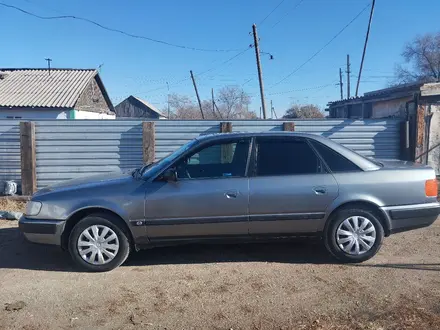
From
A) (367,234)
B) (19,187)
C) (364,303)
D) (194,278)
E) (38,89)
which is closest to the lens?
(364,303)

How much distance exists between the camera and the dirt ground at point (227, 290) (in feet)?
11.2

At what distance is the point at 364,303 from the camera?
12.1 feet

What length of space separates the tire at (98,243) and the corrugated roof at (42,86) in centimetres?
2071

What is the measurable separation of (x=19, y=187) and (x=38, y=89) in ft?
62.4

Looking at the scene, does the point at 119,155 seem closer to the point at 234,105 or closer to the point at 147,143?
the point at 147,143

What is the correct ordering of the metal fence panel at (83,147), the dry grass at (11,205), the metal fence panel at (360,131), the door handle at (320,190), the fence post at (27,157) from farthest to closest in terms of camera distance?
the metal fence panel at (360,131), the metal fence panel at (83,147), the fence post at (27,157), the dry grass at (11,205), the door handle at (320,190)

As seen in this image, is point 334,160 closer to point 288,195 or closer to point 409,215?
point 288,195

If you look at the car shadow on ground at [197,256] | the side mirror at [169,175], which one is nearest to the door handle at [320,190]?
the car shadow on ground at [197,256]

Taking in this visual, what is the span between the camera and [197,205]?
455 centimetres

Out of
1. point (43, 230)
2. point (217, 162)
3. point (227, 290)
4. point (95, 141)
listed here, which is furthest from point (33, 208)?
point (95, 141)

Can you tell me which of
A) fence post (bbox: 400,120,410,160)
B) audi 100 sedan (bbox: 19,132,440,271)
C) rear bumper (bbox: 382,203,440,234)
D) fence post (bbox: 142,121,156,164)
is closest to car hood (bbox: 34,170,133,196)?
audi 100 sedan (bbox: 19,132,440,271)

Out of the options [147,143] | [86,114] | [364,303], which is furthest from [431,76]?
[364,303]

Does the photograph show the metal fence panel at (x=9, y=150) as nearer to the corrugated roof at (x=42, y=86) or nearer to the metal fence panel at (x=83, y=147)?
the metal fence panel at (x=83, y=147)

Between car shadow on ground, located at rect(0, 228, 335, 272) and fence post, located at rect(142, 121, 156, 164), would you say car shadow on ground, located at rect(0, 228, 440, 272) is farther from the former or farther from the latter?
fence post, located at rect(142, 121, 156, 164)
